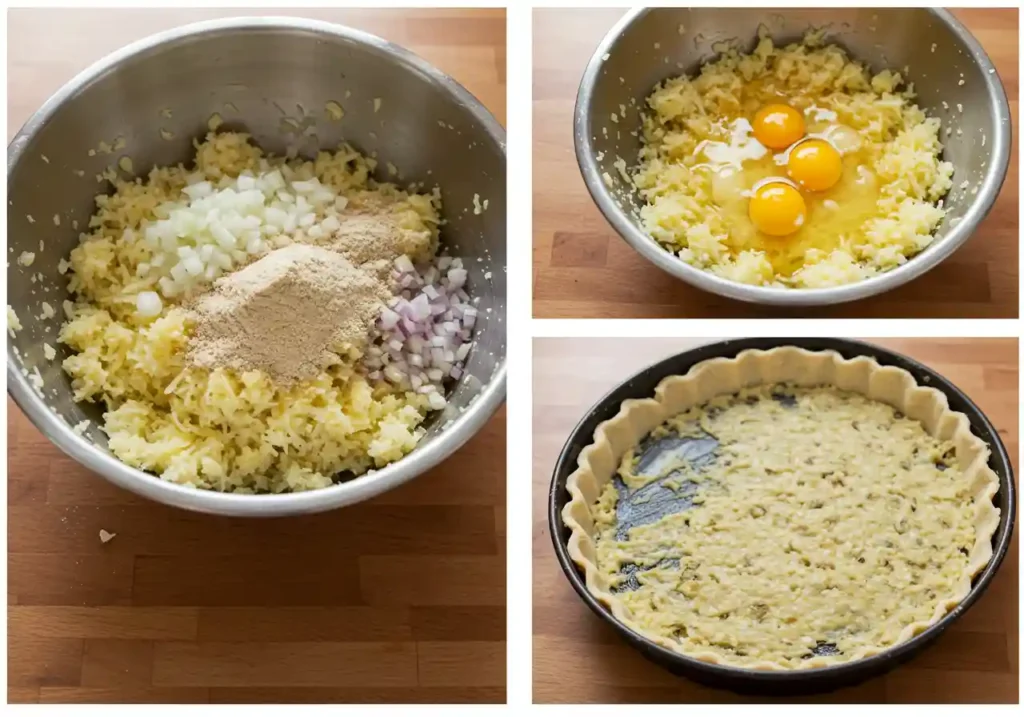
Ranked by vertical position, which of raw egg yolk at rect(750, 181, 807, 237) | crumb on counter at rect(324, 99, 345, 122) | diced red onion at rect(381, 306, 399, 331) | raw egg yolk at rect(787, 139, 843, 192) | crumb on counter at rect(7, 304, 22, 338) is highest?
crumb on counter at rect(324, 99, 345, 122)

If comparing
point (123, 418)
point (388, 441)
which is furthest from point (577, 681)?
point (123, 418)

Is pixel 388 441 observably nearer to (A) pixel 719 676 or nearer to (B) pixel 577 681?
(B) pixel 577 681

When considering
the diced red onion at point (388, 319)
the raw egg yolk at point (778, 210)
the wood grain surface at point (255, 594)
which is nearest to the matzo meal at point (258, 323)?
the diced red onion at point (388, 319)

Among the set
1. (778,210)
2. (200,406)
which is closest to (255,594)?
(200,406)

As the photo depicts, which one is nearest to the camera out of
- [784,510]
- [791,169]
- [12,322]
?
[12,322]

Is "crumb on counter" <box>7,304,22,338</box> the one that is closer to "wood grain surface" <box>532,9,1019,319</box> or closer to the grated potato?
the grated potato

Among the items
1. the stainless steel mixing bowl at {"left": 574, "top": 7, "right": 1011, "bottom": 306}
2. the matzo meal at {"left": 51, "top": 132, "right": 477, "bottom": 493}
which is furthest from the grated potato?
the stainless steel mixing bowl at {"left": 574, "top": 7, "right": 1011, "bottom": 306}

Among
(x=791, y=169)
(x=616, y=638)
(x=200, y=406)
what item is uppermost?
(x=791, y=169)

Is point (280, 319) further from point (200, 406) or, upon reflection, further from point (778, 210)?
point (778, 210)
